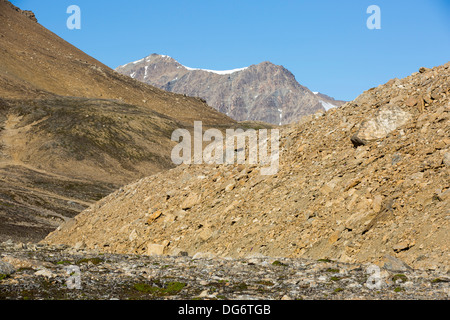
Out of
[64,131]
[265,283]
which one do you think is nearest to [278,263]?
[265,283]

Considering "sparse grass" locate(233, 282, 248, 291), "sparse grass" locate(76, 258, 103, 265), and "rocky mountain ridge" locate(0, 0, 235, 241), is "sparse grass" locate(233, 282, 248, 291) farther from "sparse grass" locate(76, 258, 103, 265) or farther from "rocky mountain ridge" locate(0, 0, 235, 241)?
"rocky mountain ridge" locate(0, 0, 235, 241)

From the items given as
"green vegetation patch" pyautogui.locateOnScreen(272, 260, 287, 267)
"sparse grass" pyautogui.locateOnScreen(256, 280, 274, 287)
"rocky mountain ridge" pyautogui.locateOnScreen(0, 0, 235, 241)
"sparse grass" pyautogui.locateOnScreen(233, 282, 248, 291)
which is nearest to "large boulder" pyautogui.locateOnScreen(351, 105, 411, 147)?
"green vegetation patch" pyautogui.locateOnScreen(272, 260, 287, 267)

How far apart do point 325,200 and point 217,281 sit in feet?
22.6

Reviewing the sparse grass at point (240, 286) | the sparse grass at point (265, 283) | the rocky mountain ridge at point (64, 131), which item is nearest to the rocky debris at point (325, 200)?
the sparse grass at point (265, 283)

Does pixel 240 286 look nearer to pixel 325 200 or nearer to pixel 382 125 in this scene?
pixel 325 200

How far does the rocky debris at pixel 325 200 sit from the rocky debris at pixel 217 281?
1.99m

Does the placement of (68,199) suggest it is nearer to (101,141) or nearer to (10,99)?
(101,141)

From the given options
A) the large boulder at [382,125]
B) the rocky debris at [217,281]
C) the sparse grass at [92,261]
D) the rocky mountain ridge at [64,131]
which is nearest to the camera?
the rocky debris at [217,281]

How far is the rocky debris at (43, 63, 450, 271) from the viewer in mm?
14766

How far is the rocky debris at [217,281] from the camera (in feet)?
33.9

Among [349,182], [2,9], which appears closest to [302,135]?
[349,182]

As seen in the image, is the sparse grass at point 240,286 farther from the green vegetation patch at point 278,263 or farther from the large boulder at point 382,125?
the large boulder at point 382,125

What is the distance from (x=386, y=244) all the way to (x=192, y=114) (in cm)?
15516

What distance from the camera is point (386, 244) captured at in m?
14.2
